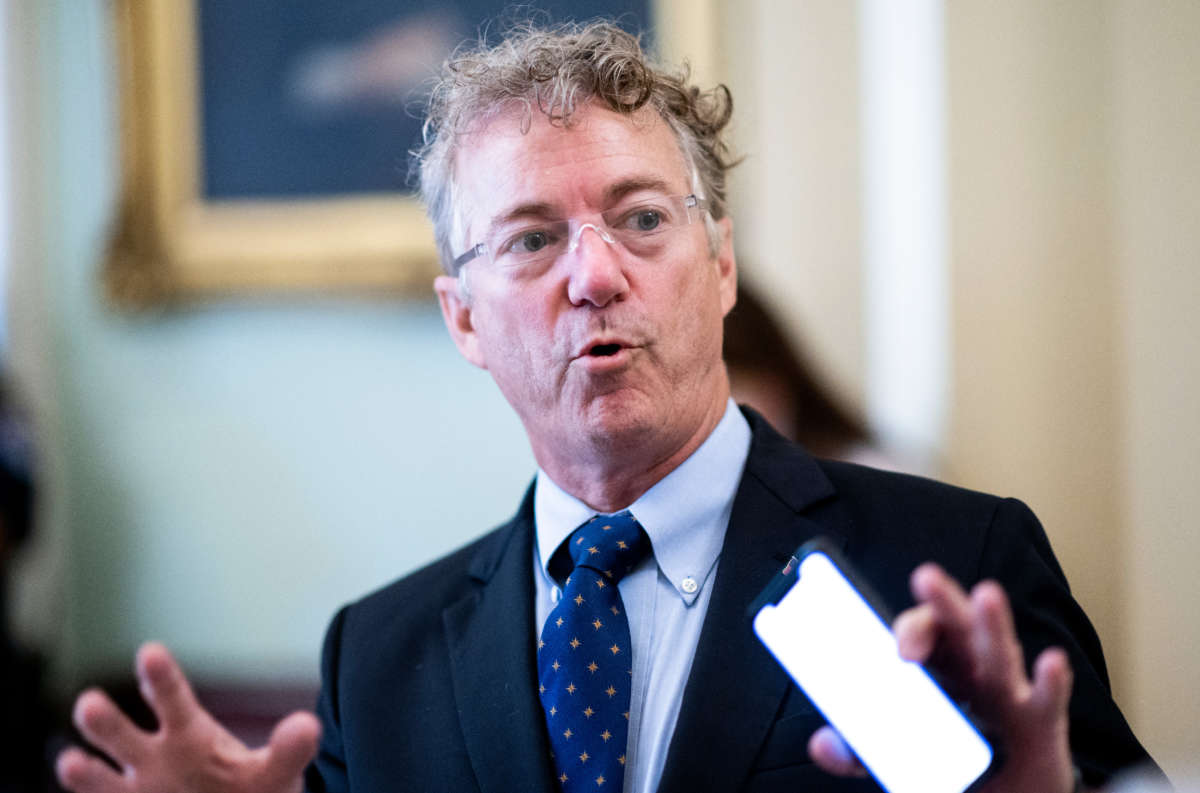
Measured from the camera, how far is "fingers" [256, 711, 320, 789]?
99cm

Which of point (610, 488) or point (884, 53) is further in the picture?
point (884, 53)

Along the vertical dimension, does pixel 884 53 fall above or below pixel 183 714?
above

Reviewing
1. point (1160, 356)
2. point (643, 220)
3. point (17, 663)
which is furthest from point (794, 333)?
point (17, 663)

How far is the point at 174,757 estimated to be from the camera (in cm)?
101

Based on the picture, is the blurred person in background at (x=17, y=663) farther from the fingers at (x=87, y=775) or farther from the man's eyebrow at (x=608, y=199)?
the man's eyebrow at (x=608, y=199)

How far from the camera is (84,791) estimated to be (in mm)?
1016

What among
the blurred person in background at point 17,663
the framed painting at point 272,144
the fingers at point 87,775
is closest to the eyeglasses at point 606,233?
the fingers at point 87,775

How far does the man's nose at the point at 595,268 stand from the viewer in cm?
124

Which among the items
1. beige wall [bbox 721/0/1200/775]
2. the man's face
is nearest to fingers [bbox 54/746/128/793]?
the man's face

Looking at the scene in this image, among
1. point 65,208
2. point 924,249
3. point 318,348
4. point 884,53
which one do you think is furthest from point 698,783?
point 65,208

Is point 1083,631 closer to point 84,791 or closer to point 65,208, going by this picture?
point 84,791

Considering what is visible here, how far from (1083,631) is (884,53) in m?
1.80

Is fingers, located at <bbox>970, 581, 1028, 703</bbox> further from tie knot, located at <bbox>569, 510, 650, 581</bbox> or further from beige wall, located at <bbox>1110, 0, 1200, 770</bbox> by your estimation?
beige wall, located at <bbox>1110, 0, 1200, 770</bbox>

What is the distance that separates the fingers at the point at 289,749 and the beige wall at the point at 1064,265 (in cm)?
167
